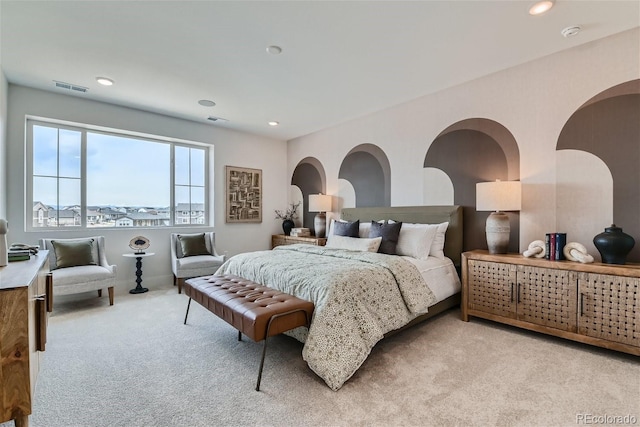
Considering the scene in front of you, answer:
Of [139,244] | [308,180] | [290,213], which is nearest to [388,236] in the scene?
[308,180]

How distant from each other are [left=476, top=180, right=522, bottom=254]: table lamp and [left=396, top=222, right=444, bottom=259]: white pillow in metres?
0.58

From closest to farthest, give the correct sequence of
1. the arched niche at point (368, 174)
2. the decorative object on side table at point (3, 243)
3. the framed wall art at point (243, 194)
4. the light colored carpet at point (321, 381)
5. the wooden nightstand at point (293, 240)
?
the light colored carpet at point (321, 381) → the decorative object on side table at point (3, 243) → the arched niche at point (368, 174) → the wooden nightstand at point (293, 240) → the framed wall art at point (243, 194)

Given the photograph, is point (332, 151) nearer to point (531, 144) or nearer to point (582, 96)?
point (531, 144)

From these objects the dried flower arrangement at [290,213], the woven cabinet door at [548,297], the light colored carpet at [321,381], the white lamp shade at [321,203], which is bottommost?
the light colored carpet at [321,381]

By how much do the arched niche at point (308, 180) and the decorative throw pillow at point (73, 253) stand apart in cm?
342

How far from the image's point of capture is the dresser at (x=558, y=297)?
7.41 feet

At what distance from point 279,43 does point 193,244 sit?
3246mm

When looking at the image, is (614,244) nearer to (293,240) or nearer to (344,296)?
(344,296)

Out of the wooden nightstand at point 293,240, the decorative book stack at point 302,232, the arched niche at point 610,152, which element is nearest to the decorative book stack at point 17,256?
the wooden nightstand at point 293,240

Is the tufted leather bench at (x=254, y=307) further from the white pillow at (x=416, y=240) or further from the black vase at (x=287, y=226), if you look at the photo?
the black vase at (x=287, y=226)

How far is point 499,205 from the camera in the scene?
3000 mm

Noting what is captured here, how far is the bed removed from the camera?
2.03 metres

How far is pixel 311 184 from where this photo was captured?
5727 millimetres

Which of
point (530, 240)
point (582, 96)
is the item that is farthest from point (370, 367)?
point (582, 96)
